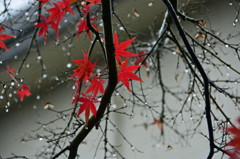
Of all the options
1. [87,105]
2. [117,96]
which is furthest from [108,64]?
[117,96]

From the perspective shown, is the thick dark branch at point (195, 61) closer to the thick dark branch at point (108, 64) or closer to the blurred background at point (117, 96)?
the thick dark branch at point (108, 64)

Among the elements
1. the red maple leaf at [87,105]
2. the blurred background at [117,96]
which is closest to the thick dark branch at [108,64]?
the red maple leaf at [87,105]

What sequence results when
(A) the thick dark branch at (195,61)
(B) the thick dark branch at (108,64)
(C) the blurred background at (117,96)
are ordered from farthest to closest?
(C) the blurred background at (117,96) → (B) the thick dark branch at (108,64) → (A) the thick dark branch at (195,61)

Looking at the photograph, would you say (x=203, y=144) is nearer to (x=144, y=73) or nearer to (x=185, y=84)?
(x=185, y=84)

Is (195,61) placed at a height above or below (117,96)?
below

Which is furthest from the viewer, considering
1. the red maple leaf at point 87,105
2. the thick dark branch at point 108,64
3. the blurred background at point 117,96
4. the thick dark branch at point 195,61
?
the blurred background at point 117,96

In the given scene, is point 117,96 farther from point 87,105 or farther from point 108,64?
point 108,64

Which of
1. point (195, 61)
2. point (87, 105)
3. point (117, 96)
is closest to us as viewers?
point (195, 61)

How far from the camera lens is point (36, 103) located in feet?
12.0

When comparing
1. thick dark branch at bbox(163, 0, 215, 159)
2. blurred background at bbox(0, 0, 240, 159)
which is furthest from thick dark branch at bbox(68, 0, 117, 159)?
blurred background at bbox(0, 0, 240, 159)

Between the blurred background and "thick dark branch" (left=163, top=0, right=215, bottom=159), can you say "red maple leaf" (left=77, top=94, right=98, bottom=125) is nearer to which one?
"thick dark branch" (left=163, top=0, right=215, bottom=159)

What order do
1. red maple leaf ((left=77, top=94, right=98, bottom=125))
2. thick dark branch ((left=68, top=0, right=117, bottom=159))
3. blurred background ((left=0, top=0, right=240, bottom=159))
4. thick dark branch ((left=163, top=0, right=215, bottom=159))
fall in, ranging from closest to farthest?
thick dark branch ((left=163, top=0, right=215, bottom=159)) < thick dark branch ((left=68, top=0, right=117, bottom=159)) < red maple leaf ((left=77, top=94, right=98, bottom=125)) < blurred background ((left=0, top=0, right=240, bottom=159))

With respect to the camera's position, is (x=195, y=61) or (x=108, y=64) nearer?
(x=195, y=61)

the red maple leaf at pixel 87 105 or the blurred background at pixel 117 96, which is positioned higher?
the blurred background at pixel 117 96
